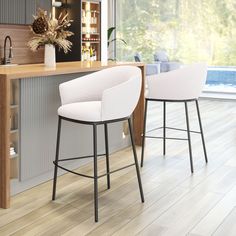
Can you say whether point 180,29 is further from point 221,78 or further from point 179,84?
point 179,84

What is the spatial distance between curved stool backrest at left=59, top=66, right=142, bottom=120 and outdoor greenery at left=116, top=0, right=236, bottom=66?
633 centimetres

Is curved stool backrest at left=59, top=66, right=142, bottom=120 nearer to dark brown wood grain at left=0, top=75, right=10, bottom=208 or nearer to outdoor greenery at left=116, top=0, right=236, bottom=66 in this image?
dark brown wood grain at left=0, top=75, right=10, bottom=208

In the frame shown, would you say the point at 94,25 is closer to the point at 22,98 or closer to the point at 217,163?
the point at 217,163

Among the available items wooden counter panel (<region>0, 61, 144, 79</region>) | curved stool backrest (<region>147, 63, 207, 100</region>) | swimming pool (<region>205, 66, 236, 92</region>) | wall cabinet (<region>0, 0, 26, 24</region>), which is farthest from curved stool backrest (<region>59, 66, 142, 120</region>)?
swimming pool (<region>205, 66, 236, 92</region>)

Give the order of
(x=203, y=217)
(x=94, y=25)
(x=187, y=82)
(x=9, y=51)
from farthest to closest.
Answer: (x=94, y=25)
(x=9, y=51)
(x=187, y=82)
(x=203, y=217)

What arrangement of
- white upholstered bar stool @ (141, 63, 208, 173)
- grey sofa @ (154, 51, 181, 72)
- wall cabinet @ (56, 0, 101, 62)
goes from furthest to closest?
grey sofa @ (154, 51, 181, 72), wall cabinet @ (56, 0, 101, 62), white upholstered bar stool @ (141, 63, 208, 173)

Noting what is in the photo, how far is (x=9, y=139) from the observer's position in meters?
3.10

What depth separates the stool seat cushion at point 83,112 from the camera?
116 inches

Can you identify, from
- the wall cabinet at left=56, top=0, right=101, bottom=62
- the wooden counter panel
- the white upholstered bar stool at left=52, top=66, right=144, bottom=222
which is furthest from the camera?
the wall cabinet at left=56, top=0, right=101, bottom=62

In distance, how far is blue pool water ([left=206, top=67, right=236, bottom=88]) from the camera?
9602 mm

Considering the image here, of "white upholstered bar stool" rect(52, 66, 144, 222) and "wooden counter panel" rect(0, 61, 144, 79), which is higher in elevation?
"wooden counter panel" rect(0, 61, 144, 79)

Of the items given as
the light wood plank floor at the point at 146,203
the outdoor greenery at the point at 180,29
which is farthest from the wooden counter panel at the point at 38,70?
the outdoor greenery at the point at 180,29

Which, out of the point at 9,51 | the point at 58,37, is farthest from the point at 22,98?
the point at 9,51

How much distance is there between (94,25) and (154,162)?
4.43 metres
